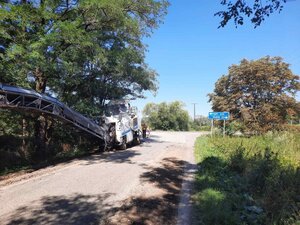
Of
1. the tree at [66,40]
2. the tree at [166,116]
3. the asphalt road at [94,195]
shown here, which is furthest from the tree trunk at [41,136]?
the tree at [166,116]

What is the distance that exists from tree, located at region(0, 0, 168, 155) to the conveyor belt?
4.52 ft

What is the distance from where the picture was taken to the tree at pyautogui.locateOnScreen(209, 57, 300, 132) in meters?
30.2

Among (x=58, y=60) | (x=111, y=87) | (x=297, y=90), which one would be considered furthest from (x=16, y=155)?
(x=297, y=90)

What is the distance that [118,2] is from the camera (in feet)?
47.1

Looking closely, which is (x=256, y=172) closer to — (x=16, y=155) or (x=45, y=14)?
(x=45, y=14)

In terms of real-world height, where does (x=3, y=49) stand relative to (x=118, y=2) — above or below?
below

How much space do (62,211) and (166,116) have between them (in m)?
56.2

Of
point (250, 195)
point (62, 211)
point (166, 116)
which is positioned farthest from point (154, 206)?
point (166, 116)

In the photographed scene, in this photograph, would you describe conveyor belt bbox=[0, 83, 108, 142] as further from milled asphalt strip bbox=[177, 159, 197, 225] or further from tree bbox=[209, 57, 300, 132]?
tree bbox=[209, 57, 300, 132]

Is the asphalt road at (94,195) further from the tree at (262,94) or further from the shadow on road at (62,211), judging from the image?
the tree at (262,94)

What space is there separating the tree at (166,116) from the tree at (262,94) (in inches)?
1157

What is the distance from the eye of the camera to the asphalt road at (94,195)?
662 centimetres

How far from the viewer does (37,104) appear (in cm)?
1207

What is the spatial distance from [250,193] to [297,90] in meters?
27.0
